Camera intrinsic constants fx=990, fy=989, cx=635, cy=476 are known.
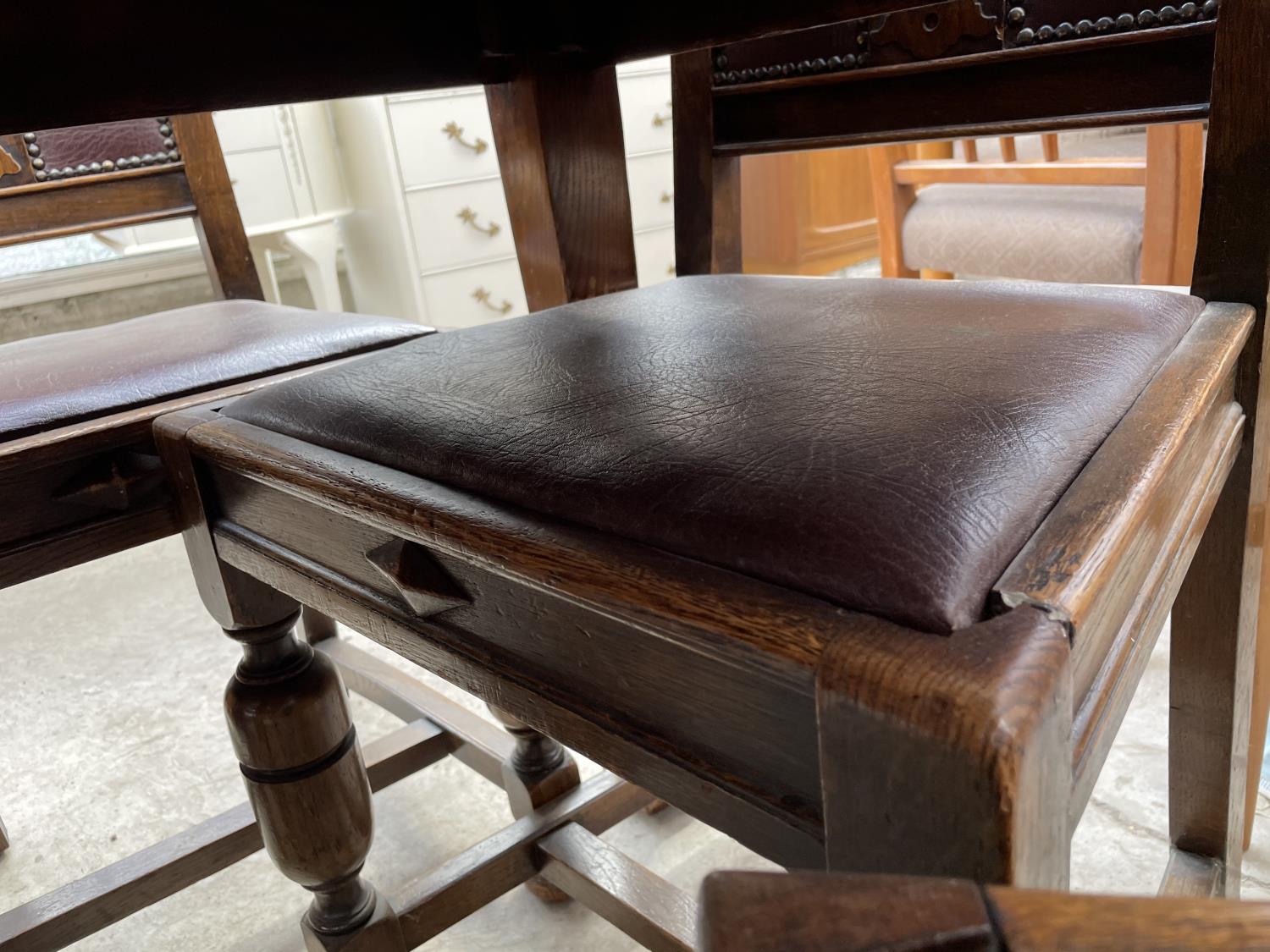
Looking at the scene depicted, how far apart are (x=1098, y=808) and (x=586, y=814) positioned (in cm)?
56

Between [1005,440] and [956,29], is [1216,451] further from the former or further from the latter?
[956,29]

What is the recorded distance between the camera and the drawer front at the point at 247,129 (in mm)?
2414

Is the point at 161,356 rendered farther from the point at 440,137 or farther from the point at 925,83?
the point at 440,137

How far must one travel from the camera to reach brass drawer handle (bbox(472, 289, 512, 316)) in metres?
2.60

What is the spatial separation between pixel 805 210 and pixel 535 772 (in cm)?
289

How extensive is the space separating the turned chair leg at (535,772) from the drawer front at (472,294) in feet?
5.43

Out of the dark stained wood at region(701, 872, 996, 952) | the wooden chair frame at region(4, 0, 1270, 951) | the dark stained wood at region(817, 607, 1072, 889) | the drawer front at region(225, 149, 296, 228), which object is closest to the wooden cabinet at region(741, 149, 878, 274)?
the drawer front at region(225, 149, 296, 228)

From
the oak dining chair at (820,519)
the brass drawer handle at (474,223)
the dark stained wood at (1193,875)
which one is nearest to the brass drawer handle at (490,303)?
the brass drawer handle at (474,223)

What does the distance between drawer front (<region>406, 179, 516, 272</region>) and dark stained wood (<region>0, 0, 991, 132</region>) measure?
66.0 inches

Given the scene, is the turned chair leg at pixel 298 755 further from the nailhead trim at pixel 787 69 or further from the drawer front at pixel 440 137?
the drawer front at pixel 440 137

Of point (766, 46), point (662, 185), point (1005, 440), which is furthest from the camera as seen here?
point (662, 185)

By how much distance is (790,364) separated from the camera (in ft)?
1.71

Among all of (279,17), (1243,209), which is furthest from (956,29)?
(279,17)

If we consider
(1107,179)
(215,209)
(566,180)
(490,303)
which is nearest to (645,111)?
(490,303)
